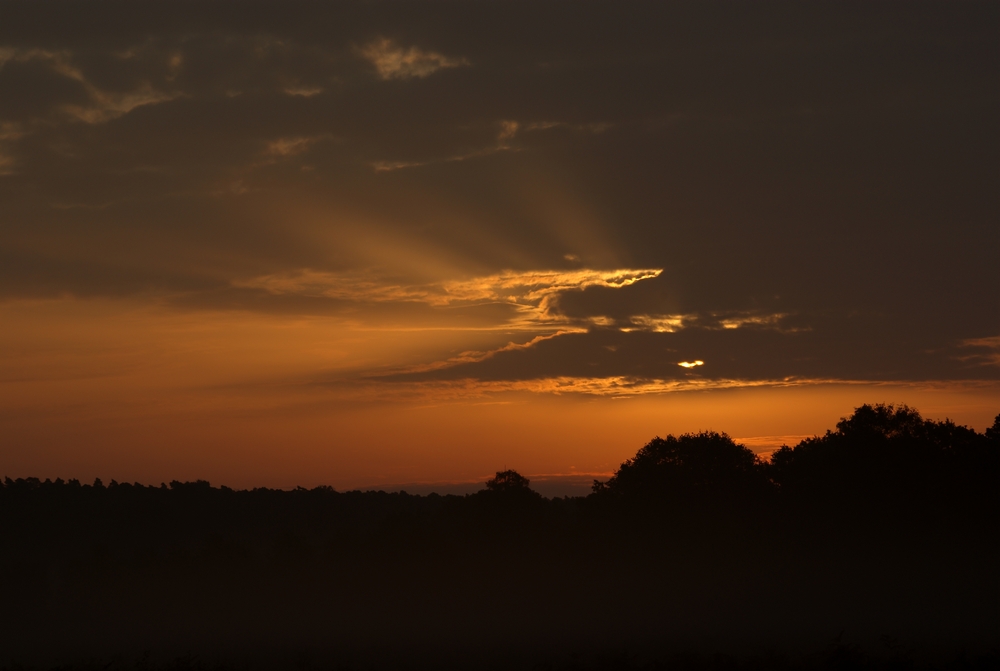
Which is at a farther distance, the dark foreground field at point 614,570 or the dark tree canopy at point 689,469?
the dark tree canopy at point 689,469

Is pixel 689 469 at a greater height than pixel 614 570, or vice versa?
pixel 689 469

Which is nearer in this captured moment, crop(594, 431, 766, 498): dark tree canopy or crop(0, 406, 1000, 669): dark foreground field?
crop(0, 406, 1000, 669): dark foreground field

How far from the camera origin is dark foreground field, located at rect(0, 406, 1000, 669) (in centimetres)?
6506

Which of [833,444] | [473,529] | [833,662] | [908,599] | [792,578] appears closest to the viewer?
[833,662]

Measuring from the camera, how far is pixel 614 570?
8431 centimetres

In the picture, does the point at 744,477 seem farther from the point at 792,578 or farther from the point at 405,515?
the point at 405,515

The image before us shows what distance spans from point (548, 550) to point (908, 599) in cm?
3321

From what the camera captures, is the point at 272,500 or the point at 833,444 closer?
the point at 833,444

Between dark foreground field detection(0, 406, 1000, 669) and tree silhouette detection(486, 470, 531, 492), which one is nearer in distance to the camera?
dark foreground field detection(0, 406, 1000, 669)

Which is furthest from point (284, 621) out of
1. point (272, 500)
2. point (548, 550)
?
point (272, 500)

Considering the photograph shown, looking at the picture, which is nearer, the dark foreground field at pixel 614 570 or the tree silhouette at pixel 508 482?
the dark foreground field at pixel 614 570

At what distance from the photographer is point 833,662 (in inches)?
952

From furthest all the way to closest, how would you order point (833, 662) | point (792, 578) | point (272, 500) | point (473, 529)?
point (272, 500) → point (473, 529) → point (792, 578) → point (833, 662)

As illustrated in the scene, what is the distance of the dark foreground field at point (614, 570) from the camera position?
6506 centimetres
